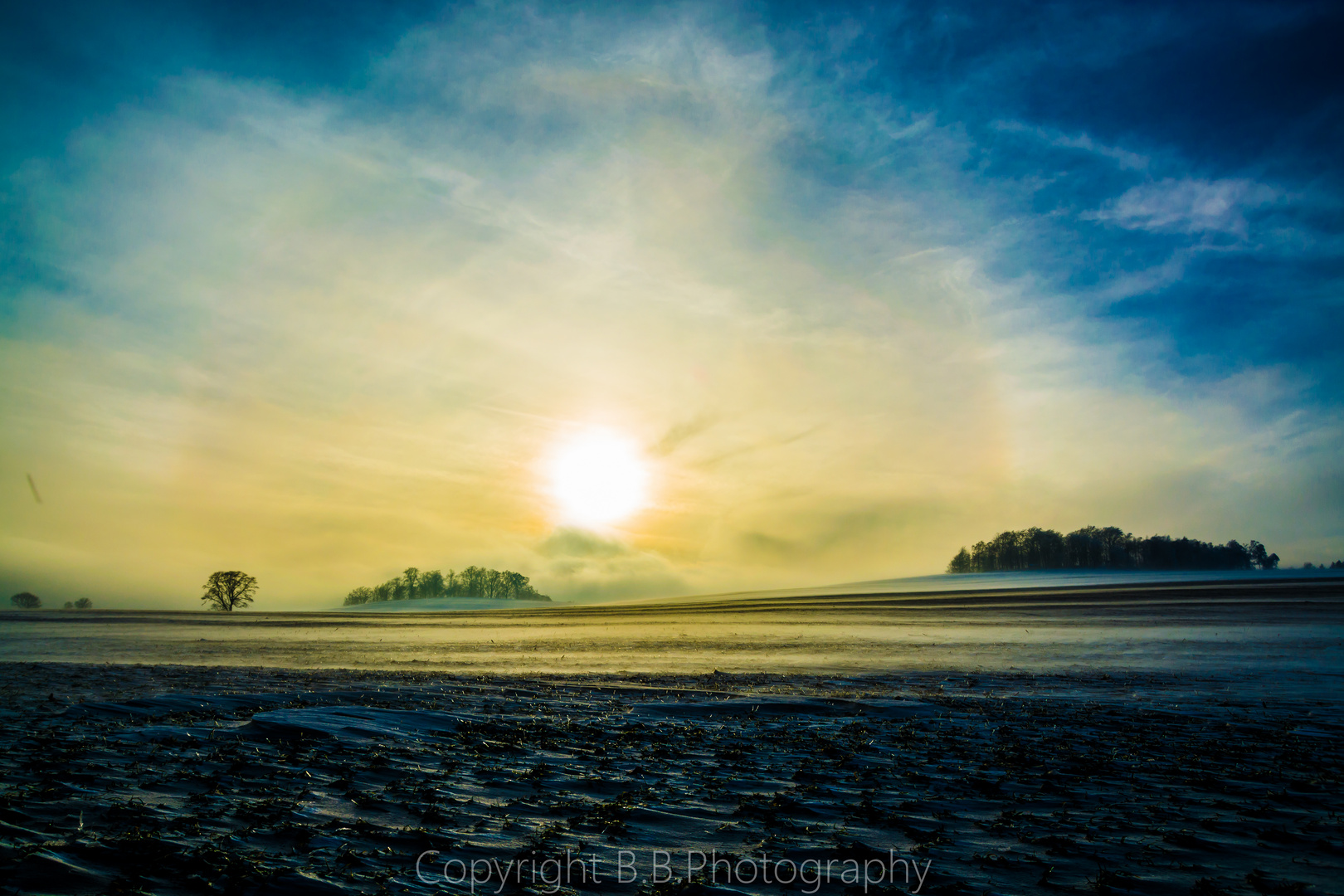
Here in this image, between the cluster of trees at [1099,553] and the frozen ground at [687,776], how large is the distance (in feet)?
383

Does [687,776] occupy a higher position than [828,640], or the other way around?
[687,776]

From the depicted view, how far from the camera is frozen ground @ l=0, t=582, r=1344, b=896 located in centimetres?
483

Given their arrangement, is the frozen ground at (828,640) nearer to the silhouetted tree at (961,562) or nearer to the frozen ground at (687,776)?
the frozen ground at (687,776)

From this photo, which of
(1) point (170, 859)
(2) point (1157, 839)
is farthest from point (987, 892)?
(1) point (170, 859)

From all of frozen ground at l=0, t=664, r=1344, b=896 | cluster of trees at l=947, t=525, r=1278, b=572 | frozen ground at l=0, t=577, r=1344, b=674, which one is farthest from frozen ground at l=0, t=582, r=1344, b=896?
cluster of trees at l=947, t=525, r=1278, b=572

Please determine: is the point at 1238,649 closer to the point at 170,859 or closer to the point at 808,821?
the point at 808,821

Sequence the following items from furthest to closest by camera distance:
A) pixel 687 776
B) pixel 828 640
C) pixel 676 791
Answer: pixel 828 640 < pixel 687 776 < pixel 676 791

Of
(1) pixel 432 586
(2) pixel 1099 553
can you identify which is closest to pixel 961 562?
(2) pixel 1099 553

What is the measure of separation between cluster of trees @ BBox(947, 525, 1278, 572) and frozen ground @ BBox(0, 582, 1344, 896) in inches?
4592

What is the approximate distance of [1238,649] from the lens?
18297 millimetres

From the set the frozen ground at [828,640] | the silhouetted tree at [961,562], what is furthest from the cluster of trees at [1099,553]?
the frozen ground at [828,640]

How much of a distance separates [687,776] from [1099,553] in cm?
13875

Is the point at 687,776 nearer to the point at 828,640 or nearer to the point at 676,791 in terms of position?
the point at 676,791

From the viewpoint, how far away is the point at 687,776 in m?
7.52
